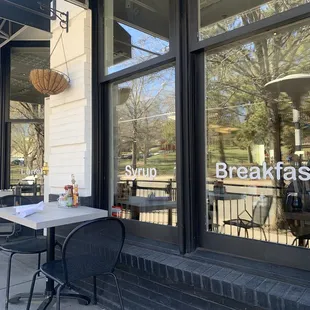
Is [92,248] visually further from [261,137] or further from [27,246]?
[261,137]

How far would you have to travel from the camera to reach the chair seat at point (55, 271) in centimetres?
184

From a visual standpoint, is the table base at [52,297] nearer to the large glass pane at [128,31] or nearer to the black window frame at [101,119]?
the black window frame at [101,119]

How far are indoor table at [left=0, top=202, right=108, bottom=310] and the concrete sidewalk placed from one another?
2.9 inches

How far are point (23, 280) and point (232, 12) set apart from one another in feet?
10.7

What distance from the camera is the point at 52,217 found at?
2115 mm

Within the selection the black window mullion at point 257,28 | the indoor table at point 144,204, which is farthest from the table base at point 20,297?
the black window mullion at point 257,28

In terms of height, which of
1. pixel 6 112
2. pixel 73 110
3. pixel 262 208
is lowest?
pixel 262 208

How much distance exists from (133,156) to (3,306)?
174 centimetres

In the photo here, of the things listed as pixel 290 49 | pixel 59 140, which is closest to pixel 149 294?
pixel 59 140

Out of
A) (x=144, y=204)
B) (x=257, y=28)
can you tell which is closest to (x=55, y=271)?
(x=144, y=204)

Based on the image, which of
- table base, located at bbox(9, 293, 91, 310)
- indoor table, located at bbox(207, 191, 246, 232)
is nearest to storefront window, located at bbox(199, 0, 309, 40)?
indoor table, located at bbox(207, 191, 246, 232)

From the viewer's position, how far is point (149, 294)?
2.14 metres

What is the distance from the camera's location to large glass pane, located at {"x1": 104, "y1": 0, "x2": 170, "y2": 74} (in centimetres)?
273

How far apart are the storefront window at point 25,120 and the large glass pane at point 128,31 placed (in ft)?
8.31
